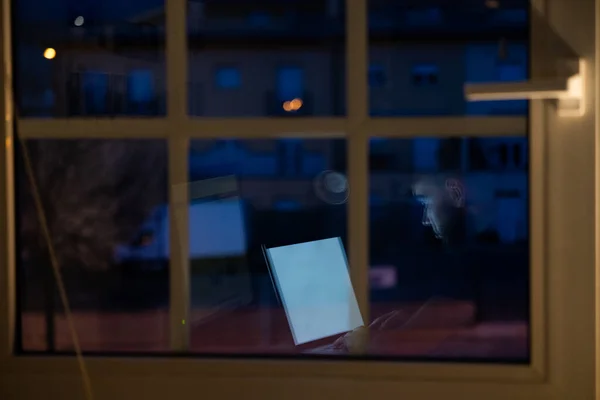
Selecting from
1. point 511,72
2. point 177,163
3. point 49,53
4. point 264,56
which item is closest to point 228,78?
point 264,56

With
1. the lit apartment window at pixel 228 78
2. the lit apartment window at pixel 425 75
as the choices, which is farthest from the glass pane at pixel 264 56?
the lit apartment window at pixel 425 75

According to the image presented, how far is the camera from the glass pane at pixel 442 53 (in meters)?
1.19

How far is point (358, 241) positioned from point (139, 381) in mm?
435

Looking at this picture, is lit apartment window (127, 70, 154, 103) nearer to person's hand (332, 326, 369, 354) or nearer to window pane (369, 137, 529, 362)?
window pane (369, 137, 529, 362)

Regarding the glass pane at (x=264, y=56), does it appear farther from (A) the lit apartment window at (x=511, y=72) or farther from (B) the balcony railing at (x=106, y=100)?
(A) the lit apartment window at (x=511, y=72)

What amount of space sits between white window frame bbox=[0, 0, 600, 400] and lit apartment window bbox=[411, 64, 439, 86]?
142mm

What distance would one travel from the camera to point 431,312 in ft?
4.25

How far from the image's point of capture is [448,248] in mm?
1330

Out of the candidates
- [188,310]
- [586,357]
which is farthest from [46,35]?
[586,357]

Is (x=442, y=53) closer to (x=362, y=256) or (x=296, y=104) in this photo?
(x=296, y=104)

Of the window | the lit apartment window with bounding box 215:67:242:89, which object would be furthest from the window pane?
the window

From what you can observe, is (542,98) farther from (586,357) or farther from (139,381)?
(139,381)

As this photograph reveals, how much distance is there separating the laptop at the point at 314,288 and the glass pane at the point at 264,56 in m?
0.25

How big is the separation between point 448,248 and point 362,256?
0.22 metres
